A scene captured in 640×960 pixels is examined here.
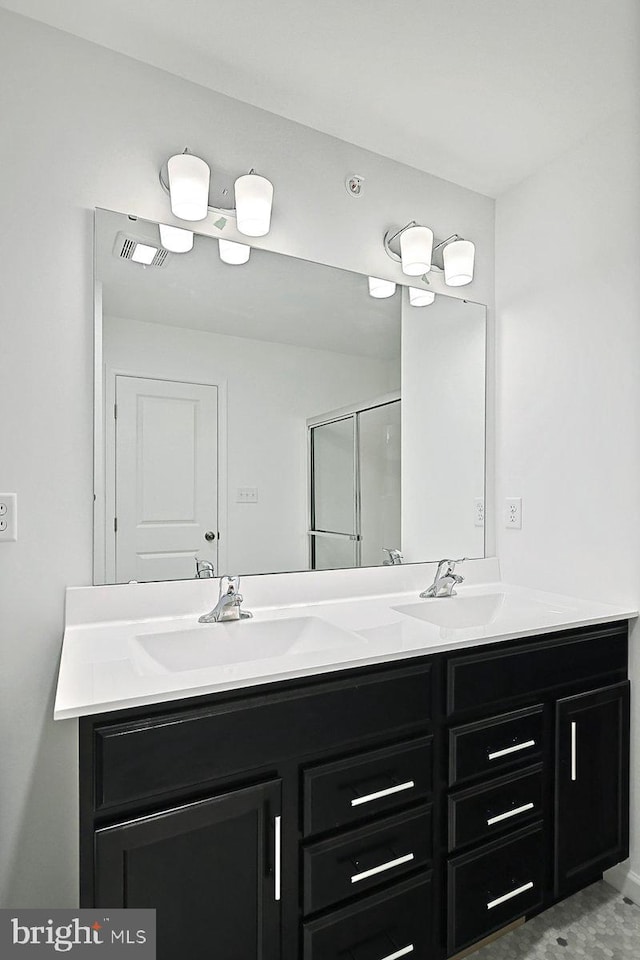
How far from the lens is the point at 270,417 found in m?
1.81

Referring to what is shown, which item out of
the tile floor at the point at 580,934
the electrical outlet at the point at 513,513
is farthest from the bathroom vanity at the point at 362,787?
the electrical outlet at the point at 513,513

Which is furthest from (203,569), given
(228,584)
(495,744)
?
(495,744)

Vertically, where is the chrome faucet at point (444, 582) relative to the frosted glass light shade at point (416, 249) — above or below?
below

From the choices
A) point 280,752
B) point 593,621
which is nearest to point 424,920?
point 280,752

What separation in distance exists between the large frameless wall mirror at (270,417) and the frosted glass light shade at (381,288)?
0.02 m

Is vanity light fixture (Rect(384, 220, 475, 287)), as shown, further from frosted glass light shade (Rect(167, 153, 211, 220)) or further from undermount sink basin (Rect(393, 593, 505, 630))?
undermount sink basin (Rect(393, 593, 505, 630))

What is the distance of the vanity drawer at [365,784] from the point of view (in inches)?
47.4

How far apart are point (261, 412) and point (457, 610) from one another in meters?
0.93

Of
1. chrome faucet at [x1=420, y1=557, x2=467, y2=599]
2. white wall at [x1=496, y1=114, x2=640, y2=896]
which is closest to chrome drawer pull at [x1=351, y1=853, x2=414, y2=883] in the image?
chrome faucet at [x1=420, y1=557, x2=467, y2=599]

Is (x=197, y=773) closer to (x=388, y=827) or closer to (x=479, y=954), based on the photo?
(x=388, y=827)

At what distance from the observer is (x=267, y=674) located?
3.75 feet

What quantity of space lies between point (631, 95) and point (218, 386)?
1558 millimetres

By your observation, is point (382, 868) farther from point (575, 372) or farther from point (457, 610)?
point (575, 372)

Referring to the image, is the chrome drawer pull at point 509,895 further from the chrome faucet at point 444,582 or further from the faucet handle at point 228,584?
the faucet handle at point 228,584
